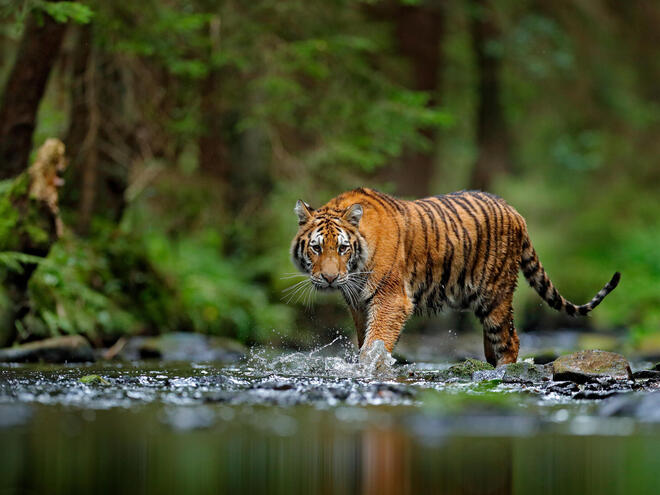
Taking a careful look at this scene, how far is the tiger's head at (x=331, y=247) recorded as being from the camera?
748 centimetres

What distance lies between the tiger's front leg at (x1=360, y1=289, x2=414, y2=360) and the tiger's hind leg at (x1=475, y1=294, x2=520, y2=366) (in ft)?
3.63

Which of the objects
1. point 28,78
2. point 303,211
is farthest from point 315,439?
point 28,78

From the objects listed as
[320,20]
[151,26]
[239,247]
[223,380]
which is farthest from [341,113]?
[223,380]

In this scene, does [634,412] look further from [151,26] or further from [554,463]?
[151,26]

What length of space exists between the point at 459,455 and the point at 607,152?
17.9 metres

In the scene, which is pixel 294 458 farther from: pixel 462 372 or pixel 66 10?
pixel 66 10

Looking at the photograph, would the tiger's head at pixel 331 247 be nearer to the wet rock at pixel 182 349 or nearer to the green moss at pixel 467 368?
the green moss at pixel 467 368

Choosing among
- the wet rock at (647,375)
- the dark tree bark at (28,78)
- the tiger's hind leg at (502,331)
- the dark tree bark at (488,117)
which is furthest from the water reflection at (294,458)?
the dark tree bark at (488,117)

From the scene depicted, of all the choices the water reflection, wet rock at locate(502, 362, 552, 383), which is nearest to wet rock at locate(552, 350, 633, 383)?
wet rock at locate(502, 362, 552, 383)

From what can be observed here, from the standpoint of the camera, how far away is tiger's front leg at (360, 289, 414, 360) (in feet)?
25.2

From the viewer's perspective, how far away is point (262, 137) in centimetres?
1499

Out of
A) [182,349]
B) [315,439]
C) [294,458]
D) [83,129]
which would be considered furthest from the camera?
[83,129]

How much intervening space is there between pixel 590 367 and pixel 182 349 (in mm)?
4785

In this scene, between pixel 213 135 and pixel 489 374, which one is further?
pixel 213 135
